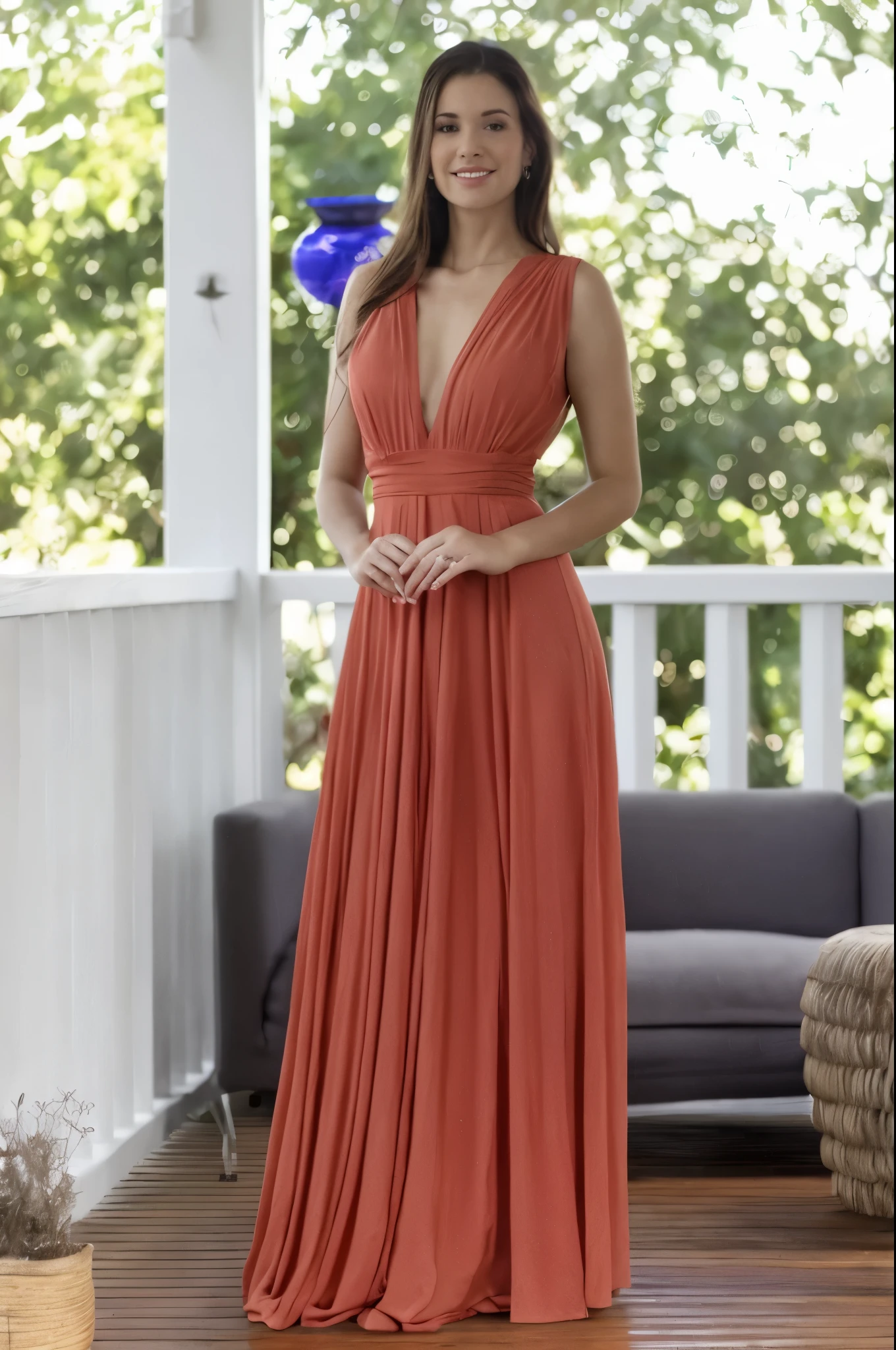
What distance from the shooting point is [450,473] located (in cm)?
217

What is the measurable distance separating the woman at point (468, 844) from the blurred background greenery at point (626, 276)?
1.95m

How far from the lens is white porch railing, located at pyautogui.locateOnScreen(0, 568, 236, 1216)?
7.79 feet

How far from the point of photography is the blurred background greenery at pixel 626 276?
4.00 metres

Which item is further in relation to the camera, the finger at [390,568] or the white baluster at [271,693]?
the white baluster at [271,693]

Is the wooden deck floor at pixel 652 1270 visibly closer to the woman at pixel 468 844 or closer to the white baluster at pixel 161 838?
the woman at pixel 468 844

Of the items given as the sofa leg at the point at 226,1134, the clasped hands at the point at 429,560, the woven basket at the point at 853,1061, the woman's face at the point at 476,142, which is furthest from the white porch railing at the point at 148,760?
the woven basket at the point at 853,1061

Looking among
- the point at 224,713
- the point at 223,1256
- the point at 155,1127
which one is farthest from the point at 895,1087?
Answer: the point at 224,713

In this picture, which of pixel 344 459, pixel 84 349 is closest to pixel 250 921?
pixel 344 459

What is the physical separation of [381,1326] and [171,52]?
8.72 ft

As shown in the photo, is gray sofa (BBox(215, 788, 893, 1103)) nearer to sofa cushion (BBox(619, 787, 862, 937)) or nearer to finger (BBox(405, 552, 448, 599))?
sofa cushion (BBox(619, 787, 862, 937))

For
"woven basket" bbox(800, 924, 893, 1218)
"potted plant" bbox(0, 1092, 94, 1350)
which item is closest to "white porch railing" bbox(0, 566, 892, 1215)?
"potted plant" bbox(0, 1092, 94, 1350)

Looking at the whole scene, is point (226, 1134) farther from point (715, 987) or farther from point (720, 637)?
point (720, 637)

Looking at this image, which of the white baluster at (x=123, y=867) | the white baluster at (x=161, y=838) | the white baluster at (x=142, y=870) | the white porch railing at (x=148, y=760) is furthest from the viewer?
the white baluster at (x=161, y=838)

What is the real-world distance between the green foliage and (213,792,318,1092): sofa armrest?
1.61 m
